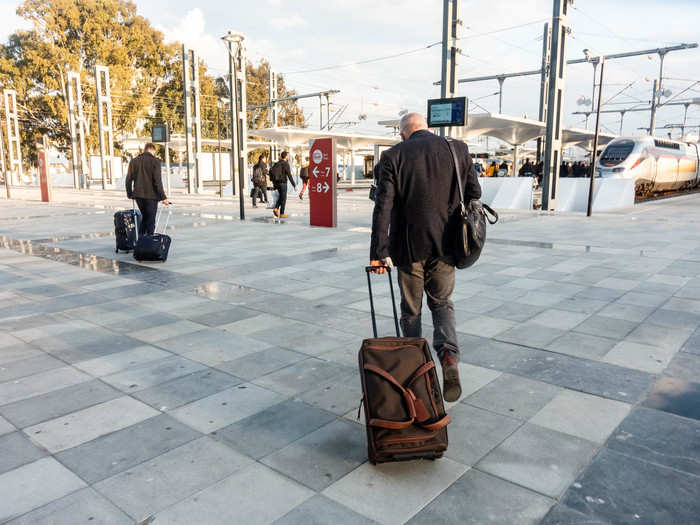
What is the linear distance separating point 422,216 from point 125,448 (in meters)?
2.19

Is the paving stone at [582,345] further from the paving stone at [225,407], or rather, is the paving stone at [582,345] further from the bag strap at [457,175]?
the paving stone at [225,407]

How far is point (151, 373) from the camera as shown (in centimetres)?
402

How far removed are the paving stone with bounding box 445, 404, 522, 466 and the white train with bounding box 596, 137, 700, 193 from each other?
24243mm

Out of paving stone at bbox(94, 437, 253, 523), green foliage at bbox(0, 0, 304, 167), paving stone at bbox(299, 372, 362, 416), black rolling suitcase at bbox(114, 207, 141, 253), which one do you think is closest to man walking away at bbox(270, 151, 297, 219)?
black rolling suitcase at bbox(114, 207, 141, 253)

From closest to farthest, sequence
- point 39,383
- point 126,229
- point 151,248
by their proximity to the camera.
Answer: point 39,383
point 151,248
point 126,229

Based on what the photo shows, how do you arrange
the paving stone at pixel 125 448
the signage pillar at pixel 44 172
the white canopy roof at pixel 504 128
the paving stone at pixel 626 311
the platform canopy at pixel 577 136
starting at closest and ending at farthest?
the paving stone at pixel 125 448 → the paving stone at pixel 626 311 → the signage pillar at pixel 44 172 → the white canopy roof at pixel 504 128 → the platform canopy at pixel 577 136

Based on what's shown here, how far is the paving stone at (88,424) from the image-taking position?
9.96ft

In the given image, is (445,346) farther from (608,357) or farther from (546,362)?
(608,357)

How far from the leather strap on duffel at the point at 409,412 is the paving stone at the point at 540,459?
1.21ft

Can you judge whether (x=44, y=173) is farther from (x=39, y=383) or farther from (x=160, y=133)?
(x=39, y=383)

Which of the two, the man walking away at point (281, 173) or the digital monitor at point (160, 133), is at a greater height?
the digital monitor at point (160, 133)

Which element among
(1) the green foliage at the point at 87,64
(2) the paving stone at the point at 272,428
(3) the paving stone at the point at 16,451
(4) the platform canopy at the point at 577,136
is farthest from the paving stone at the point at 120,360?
(1) the green foliage at the point at 87,64

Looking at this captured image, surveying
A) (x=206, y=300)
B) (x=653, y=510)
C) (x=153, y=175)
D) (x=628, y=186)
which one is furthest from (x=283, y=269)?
(x=628, y=186)

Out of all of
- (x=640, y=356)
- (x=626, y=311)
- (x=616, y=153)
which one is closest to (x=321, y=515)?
(x=640, y=356)
